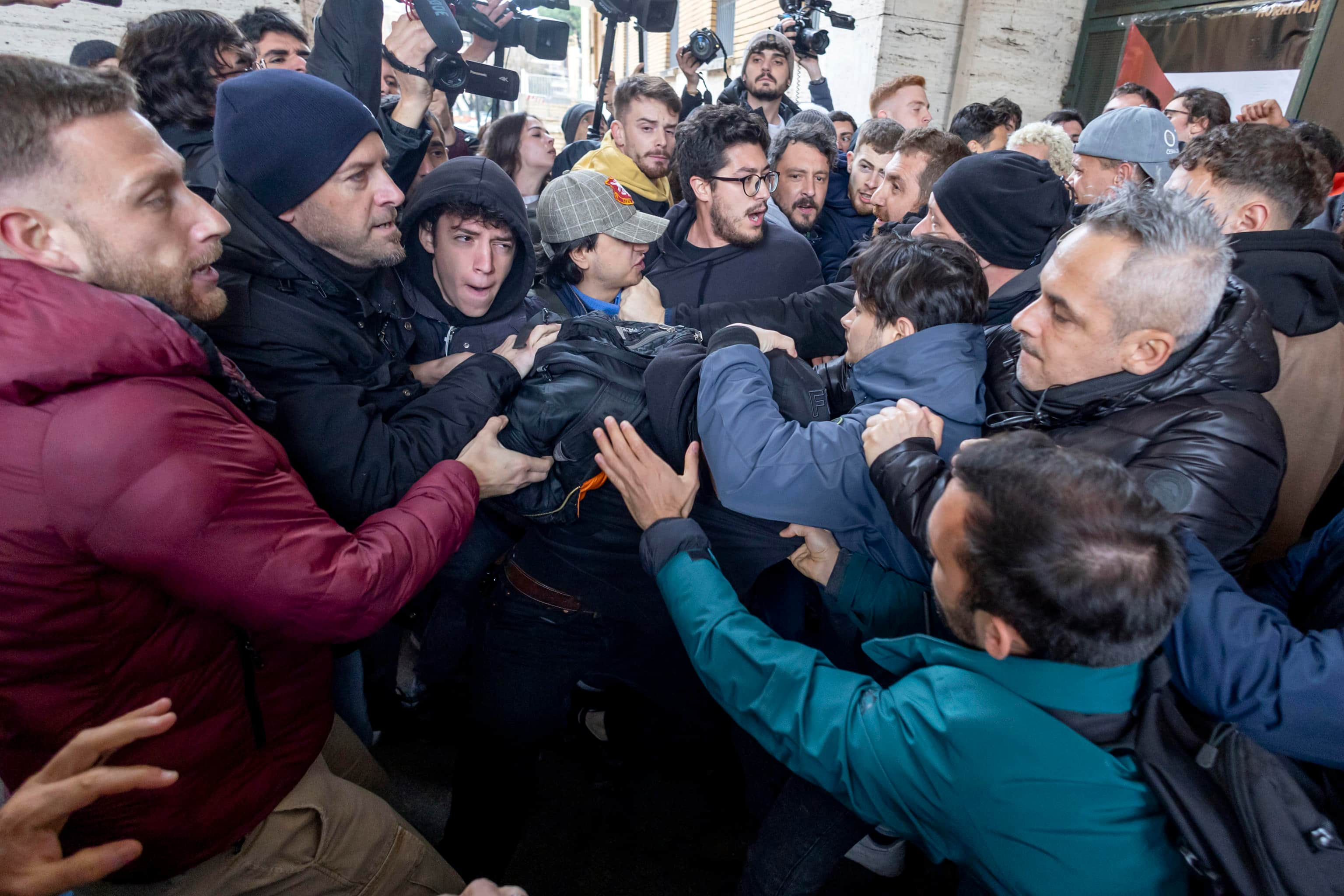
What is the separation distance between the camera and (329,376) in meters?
1.62

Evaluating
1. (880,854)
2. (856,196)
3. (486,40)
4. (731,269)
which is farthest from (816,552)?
(486,40)

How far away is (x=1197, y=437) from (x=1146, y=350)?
0.21m

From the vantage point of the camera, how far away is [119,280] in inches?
48.7

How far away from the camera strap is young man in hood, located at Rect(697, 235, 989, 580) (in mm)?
1618

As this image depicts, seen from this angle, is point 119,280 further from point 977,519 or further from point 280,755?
point 977,519

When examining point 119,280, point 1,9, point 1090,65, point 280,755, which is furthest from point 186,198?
point 1090,65

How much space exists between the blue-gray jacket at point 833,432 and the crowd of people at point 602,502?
1 centimetres

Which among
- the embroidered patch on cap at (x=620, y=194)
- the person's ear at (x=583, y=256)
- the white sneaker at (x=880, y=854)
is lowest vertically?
the white sneaker at (x=880, y=854)

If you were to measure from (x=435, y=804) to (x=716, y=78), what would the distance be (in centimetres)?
1136

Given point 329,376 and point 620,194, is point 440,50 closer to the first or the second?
point 620,194

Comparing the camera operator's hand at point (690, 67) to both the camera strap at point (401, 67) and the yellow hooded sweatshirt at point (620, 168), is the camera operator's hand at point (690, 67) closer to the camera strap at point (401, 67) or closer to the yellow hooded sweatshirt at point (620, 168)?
the yellow hooded sweatshirt at point (620, 168)

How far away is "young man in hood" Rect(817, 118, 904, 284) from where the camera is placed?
4055mm

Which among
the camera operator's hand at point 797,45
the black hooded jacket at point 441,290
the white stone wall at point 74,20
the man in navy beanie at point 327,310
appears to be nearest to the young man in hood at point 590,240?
the black hooded jacket at point 441,290

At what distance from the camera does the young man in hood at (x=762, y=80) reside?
4941 millimetres
